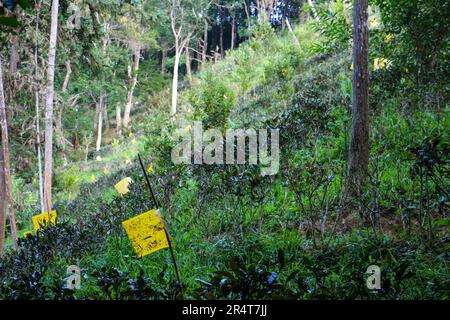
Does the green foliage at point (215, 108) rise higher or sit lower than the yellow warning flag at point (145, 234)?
higher

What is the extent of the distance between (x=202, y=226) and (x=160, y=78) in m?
31.5

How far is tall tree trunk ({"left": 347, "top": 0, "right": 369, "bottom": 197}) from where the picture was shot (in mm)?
5297

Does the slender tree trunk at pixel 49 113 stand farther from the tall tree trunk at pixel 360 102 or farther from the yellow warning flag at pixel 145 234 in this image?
the tall tree trunk at pixel 360 102

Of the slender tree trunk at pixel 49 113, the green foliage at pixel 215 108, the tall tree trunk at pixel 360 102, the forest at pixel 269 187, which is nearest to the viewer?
the forest at pixel 269 187

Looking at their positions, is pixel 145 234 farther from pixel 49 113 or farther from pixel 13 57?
pixel 13 57

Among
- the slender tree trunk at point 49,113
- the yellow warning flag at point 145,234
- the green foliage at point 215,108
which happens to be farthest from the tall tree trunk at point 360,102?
the slender tree trunk at point 49,113

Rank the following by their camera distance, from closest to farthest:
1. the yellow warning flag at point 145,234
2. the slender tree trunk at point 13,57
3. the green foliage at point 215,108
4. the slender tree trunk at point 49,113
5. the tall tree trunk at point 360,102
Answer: the yellow warning flag at point 145,234 → the tall tree trunk at point 360,102 → the green foliage at point 215,108 → the slender tree trunk at point 49,113 → the slender tree trunk at point 13,57

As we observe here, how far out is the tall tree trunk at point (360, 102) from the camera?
530 centimetres

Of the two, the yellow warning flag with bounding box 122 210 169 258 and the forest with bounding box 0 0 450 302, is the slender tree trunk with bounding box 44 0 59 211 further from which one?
the yellow warning flag with bounding box 122 210 169 258

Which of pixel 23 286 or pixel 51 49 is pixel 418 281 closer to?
pixel 23 286

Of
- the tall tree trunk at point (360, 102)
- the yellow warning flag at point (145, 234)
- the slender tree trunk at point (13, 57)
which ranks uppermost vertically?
the slender tree trunk at point (13, 57)

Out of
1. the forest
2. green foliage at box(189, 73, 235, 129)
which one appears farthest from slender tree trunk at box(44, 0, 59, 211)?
green foliage at box(189, 73, 235, 129)

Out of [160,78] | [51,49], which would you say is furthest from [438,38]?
[160,78]

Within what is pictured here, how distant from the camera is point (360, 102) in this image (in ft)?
17.7
